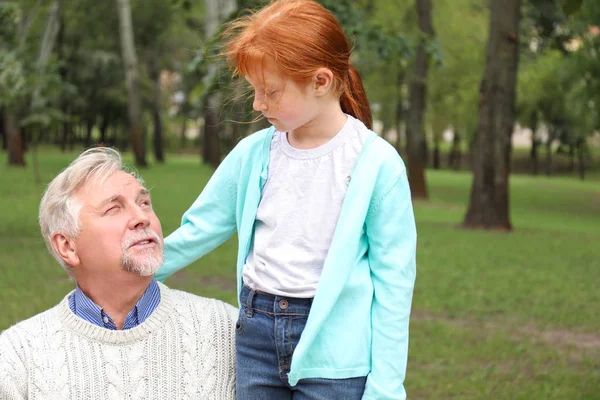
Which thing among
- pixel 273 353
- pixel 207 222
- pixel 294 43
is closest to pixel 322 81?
pixel 294 43

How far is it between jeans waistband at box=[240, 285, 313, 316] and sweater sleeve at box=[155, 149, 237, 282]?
381 mm

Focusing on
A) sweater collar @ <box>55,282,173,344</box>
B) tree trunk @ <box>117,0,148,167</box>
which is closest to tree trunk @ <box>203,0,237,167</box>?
sweater collar @ <box>55,282,173,344</box>

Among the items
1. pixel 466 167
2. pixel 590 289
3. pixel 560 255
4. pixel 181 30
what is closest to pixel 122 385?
pixel 590 289

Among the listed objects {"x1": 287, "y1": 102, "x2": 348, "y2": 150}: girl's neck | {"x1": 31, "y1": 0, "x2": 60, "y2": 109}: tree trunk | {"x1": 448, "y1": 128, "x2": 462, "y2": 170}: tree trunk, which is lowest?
{"x1": 448, "y1": 128, "x2": 462, "y2": 170}: tree trunk

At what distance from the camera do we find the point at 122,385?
10.1 ft

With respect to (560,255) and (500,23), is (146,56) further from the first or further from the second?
(560,255)

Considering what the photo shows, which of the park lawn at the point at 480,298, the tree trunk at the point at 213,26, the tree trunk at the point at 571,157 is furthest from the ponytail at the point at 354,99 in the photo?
the tree trunk at the point at 571,157

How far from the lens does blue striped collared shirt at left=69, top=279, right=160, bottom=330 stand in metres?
3.10

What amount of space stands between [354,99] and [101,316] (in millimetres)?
1085

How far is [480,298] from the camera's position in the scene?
10.5 metres

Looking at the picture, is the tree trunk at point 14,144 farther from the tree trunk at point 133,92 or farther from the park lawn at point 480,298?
the park lawn at point 480,298

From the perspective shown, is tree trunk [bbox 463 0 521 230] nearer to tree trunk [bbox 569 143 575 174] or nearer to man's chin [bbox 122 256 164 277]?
man's chin [bbox 122 256 164 277]

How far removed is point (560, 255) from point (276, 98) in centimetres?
1237

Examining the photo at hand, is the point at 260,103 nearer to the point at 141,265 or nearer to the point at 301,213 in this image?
the point at 301,213
